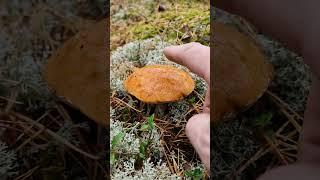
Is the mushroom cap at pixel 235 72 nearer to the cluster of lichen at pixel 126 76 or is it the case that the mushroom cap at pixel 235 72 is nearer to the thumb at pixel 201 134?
the thumb at pixel 201 134

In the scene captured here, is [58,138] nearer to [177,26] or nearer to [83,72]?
[83,72]

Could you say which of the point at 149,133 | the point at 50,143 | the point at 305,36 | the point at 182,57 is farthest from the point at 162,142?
the point at 305,36

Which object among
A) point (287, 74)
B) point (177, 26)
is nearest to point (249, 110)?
point (287, 74)

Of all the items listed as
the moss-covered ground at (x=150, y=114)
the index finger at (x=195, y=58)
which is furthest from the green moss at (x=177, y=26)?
the index finger at (x=195, y=58)

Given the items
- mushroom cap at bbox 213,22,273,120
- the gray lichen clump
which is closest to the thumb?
mushroom cap at bbox 213,22,273,120

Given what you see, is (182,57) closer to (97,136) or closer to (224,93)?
(224,93)
